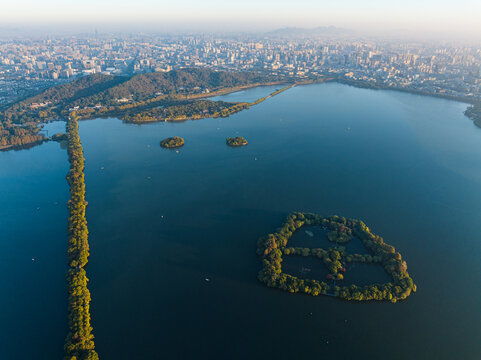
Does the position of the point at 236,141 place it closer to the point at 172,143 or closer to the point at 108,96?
the point at 172,143

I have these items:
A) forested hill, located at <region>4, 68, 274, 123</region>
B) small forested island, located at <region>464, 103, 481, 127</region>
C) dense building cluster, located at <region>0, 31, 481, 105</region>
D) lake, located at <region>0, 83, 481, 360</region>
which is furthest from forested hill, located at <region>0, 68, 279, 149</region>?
small forested island, located at <region>464, 103, 481, 127</region>

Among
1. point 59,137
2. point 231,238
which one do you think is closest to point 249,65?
point 59,137

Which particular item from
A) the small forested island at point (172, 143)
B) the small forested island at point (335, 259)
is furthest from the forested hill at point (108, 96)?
the small forested island at point (335, 259)

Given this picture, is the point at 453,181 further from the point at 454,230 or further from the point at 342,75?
the point at 342,75

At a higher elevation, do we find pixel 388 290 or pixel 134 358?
pixel 388 290

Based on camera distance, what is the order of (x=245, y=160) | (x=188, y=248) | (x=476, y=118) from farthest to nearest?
(x=476, y=118), (x=245, y=160), (x=188, y=248)

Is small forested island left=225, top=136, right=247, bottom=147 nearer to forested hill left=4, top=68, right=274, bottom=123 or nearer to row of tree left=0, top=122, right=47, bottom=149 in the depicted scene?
row of tree left=0, top=122, right=47, bottom=149

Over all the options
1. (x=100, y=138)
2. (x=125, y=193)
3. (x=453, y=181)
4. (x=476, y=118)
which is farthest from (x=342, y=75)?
(x=125, y=193)
